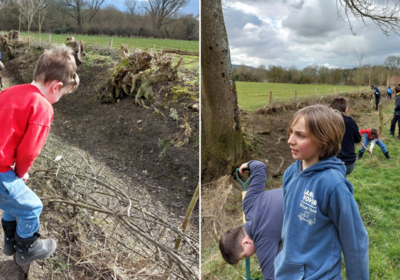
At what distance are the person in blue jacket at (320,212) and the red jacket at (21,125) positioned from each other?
159cm

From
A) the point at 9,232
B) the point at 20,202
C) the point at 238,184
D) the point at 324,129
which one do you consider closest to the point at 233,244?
the point at 324,129

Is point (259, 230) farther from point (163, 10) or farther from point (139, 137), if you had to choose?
point (163, 10)

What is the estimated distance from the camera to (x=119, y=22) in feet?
78.7

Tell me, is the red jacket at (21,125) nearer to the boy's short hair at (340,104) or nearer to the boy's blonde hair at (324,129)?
the boy's blonde hair at (324,129)

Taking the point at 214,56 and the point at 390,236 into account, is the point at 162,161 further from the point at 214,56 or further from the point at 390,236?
the point at 390,236

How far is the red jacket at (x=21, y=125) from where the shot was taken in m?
1.89

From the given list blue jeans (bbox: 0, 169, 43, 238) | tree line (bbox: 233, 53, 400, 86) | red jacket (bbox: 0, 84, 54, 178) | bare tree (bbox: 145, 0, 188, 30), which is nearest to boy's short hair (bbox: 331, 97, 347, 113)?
red jacket (bbox: 0, 84, 54, 178)

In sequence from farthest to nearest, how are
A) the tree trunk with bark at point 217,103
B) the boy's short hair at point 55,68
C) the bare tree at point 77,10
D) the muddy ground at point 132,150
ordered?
1. the bare tree at point 77,10
2. the tree trunk with bark at point 217,103
3. the muddy ground at point 132,150
4. the boy's short hair at point 55,68

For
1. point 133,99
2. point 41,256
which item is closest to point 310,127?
point 41,256

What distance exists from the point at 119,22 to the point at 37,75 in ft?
79.8

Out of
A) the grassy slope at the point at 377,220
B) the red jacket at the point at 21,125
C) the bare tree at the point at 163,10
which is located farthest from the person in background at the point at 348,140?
the bare tree at the point at 163,10

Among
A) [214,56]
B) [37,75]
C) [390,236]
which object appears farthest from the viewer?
[214,56]

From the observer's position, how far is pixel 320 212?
144cm

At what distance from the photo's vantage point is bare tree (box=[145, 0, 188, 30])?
56.9ft
